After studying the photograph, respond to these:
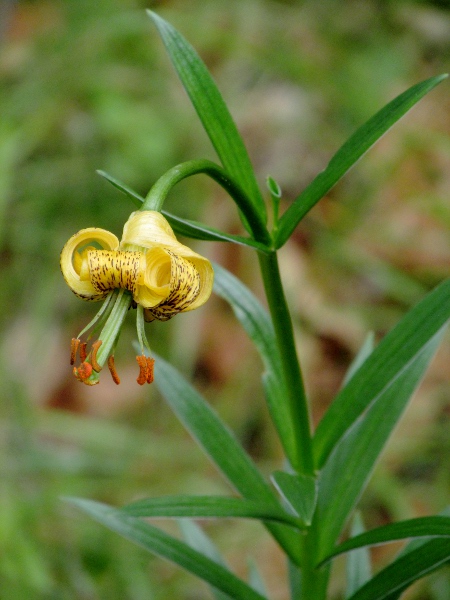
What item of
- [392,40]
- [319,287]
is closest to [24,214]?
[319,287]

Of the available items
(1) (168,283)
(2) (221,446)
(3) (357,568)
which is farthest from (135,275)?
(3) (357,568)

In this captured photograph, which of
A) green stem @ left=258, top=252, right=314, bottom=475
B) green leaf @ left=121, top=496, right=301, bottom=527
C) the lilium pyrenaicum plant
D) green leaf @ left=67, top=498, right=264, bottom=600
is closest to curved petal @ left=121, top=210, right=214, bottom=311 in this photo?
the lilium pyrenaicum plant

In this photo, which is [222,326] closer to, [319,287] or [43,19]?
[319,287]

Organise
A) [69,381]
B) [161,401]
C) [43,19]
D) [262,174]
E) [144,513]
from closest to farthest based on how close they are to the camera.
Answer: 1. [144,513]
2. [161,401]
3. [69,381]
4. [262,174]
5. [43,19]

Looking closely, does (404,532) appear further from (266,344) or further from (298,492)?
(266,344)

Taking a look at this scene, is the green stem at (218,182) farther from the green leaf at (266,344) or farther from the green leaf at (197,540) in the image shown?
the green leaf at (197,540)

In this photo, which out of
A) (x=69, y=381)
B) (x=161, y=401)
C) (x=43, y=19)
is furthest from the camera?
(x=43, y=19)
